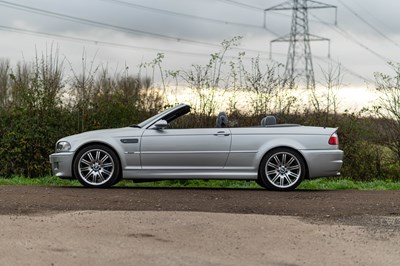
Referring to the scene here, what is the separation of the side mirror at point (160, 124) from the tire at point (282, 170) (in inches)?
73.9

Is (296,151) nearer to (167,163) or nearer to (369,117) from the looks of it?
(167,163)

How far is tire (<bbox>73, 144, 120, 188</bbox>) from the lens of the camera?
13109 millimetres

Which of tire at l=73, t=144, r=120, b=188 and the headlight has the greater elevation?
the headlight

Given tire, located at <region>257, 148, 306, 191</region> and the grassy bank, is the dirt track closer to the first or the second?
tire, located at <region>257, 148, 306, 191</region>

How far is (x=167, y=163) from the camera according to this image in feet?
43.1

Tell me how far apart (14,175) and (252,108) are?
6173 mm

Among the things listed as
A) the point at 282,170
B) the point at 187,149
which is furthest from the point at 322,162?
the point at 187,149

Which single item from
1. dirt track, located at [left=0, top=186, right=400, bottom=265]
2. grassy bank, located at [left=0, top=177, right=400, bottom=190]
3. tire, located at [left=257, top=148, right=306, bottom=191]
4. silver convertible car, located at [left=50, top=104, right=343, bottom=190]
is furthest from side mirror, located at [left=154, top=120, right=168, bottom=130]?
grassy bank, located at [left=0, top=177, right=400, bottom=190]

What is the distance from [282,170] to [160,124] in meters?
2.33

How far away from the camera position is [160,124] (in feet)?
43.2

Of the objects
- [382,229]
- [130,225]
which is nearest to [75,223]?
[130,225]

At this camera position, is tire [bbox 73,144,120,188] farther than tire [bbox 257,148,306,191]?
Yes

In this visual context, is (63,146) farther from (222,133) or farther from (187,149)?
(222,133)

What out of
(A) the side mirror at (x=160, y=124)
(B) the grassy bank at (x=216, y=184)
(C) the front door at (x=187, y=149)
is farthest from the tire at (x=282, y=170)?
(B) the grassy bank at (x=216, y=184)
